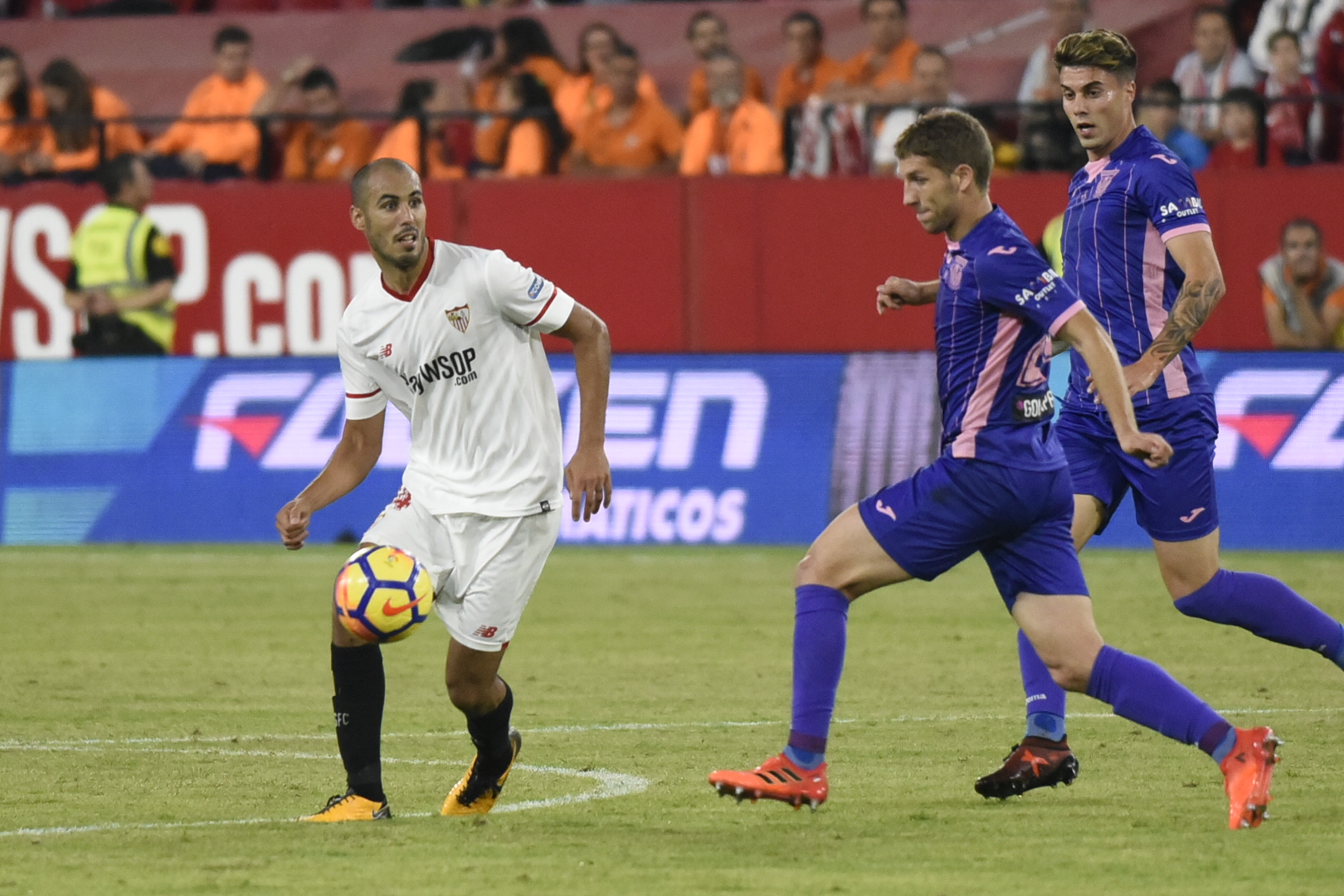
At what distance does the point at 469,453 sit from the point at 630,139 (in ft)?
36.2

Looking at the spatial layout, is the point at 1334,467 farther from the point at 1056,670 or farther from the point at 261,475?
the point at 1056,670

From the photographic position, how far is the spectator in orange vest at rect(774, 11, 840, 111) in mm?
17750

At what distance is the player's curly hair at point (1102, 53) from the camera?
734 centimetres

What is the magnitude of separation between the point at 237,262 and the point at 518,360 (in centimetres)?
1157

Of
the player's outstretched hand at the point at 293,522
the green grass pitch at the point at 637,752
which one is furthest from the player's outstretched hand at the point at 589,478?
the green grass pitch at the point at 637,752

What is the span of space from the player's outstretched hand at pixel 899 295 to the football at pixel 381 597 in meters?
1.58

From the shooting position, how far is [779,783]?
6387 millimetres

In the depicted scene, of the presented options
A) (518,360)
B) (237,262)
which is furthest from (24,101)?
(518,360)

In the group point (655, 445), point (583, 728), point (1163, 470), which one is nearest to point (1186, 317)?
point (1163, 470)

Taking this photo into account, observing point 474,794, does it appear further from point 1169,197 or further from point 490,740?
point 1169,197

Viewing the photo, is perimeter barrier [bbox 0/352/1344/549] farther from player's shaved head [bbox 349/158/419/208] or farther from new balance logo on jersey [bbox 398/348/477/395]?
player's shaved head [bbox 349/158/419/208]

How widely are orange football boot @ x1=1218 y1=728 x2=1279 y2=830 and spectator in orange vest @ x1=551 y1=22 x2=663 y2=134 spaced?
12089mm

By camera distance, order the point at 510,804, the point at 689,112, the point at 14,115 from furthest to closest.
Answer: the point at 14,115 → the point at 689,112 → the point at 510,804

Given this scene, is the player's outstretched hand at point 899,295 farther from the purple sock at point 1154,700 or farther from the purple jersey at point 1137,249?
the purple sock at point 1154,700
